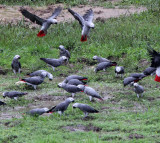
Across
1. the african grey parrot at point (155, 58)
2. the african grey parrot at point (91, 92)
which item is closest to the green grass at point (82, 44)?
the african grey parrot at point (155, 58)

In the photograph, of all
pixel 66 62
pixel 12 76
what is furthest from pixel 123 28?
pixel 12 76

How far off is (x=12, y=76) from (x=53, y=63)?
1096mm

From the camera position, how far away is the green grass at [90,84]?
5871mm

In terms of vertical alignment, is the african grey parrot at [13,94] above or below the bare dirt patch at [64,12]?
below

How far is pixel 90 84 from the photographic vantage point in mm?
9086

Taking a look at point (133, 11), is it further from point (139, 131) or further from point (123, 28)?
point (139, 131)

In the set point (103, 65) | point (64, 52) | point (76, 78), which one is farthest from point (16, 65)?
point (103, 65)

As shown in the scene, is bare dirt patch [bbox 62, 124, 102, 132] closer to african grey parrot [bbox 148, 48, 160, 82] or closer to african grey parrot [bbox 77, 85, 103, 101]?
african grey parrot [bbox 77, 85, 103, 101]

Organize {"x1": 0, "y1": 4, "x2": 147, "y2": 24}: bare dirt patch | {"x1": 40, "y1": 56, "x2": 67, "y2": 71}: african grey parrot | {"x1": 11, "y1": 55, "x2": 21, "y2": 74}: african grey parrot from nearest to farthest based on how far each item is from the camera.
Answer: {"x1": 11, "y1": 55, "x2": 21, "y2": 74}: african grey parrot → {"x1": 40, "y1": 56, "x2": 67, "y2": 71}: african grey parrot → {"x1": 0, "y1": 4, "x2": 147, "y2": 24}: bare dirt patch

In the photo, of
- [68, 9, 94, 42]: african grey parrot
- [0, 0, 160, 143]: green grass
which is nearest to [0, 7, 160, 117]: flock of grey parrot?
[68, 9, 94, 42]: african grey parrot

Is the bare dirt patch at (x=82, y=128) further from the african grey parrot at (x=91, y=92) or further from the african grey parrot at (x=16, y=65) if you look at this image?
the african grey parrot at (x=16, y=65)

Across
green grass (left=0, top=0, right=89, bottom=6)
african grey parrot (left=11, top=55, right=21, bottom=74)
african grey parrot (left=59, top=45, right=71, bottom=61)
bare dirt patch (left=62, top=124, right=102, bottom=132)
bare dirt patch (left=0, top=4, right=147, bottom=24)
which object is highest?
green grass (left=0, top=0, right=89, bottom=6)

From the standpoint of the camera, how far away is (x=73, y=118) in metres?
6.78

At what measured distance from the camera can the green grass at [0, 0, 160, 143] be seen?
5.87 m
